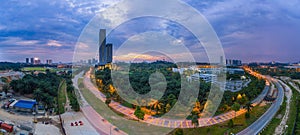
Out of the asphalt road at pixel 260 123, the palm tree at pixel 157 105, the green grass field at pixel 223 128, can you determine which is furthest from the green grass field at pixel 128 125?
the asphalt road at pixel 260 123

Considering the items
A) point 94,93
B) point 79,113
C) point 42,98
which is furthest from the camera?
point 94,93

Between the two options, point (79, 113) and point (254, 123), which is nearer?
point (254, 123)

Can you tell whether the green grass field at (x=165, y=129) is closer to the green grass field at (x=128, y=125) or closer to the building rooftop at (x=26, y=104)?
the green grass field at (x=128, y=125)

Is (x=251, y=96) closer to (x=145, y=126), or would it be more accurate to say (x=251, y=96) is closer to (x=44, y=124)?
(x=145, y=126)

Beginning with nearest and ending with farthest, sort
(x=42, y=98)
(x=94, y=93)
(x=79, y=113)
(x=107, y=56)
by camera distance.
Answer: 1. (x=79, y=113)
2. (x=42, y=98)
3. (x=94, y=93)
4. (x=107, y=56)

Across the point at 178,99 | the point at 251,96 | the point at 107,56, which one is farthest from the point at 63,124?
the point at 107,56

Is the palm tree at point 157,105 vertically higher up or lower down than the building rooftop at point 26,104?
higher up

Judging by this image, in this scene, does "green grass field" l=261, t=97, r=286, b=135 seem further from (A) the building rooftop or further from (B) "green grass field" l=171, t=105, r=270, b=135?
(A) the building rooftop

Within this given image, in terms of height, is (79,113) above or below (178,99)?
below

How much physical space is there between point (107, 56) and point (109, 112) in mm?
23126

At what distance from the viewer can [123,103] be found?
32.8 ft

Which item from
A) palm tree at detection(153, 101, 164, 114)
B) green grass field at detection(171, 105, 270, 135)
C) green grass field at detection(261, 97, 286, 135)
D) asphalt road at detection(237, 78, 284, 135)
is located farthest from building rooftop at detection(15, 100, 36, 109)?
green grass field at detection(261, 97, 286, 135)

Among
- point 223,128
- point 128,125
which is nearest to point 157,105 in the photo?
point 128,125

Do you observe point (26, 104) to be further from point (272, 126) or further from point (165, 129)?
point (272, 126)
